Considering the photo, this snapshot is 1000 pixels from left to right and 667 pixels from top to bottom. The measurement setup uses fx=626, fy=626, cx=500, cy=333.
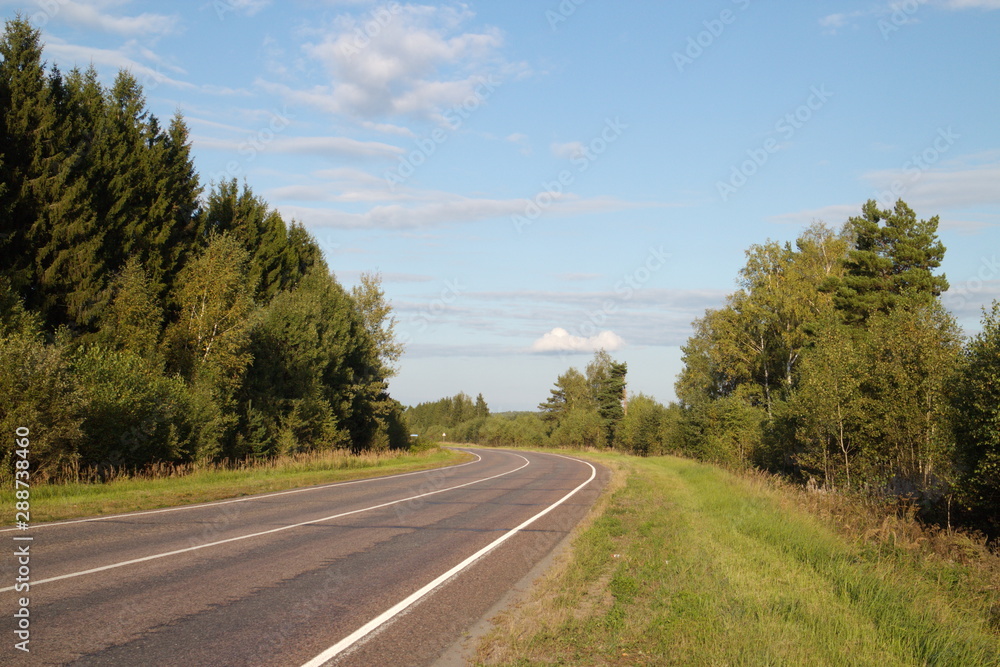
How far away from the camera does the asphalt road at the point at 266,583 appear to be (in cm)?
523

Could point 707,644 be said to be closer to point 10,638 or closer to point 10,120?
point 10,638

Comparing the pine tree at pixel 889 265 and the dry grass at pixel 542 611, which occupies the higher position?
the pine tree at pixel 889 265

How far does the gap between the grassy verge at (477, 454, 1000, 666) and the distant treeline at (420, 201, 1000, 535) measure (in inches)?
284

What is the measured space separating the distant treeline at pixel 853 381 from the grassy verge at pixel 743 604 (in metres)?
7.23

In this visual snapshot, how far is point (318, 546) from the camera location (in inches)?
381

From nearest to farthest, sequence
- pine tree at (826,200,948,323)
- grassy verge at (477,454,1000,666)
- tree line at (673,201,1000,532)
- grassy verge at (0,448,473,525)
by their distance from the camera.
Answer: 1. grassy verge at (477,454,1000,666)
2. grassy verge at (0,448,473,525)
3. tree line at (673,201,1000,532)
4. pine tree at (826,200,948,323)

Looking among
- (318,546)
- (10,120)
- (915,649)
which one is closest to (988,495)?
(915,649)

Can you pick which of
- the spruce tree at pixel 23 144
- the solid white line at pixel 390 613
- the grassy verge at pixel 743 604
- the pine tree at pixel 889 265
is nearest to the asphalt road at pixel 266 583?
the solid white line at pixel 390 613

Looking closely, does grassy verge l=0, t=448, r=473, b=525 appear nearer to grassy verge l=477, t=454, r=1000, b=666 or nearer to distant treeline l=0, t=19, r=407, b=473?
distant treeline l=0, t=19, r=407, b=473

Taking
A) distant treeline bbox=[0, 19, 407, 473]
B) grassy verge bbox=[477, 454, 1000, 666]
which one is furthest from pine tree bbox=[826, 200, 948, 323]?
distant treeline bbox=[0, 19, 407, 473]

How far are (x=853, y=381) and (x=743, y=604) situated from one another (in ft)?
Result: 74.0

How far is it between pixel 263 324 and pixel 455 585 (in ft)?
90.0

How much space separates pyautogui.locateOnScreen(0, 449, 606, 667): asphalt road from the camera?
5.23m

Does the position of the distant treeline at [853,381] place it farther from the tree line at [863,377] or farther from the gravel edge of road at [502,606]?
the gravel edge of road at [502,606]
